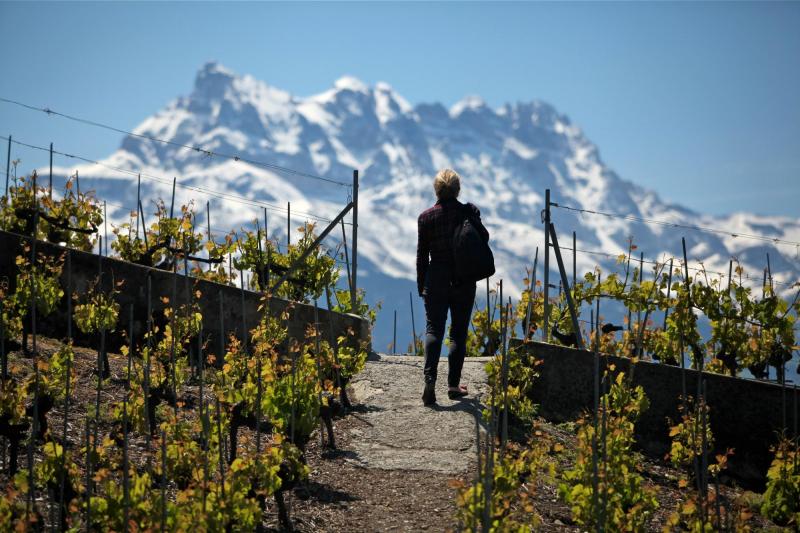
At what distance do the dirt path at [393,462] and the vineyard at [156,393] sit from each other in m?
0.27

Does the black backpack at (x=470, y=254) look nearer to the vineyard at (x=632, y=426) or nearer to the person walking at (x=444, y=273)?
the person walking at (x=444, y=273)

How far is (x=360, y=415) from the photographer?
858cm

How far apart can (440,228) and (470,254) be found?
42cm

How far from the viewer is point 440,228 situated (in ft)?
26.7

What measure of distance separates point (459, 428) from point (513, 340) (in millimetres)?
1608

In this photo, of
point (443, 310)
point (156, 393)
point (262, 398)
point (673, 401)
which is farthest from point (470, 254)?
point (156, 393)

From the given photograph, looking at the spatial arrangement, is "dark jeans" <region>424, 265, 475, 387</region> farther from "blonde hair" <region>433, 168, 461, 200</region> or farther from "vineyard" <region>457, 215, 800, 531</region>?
"blonde hair" <region>433, 168, 461, 200</region>

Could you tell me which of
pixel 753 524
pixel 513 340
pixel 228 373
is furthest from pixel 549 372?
pixel 228 373

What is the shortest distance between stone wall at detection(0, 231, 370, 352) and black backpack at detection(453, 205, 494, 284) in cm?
251

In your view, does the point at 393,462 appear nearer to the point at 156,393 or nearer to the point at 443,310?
the point at 443,310

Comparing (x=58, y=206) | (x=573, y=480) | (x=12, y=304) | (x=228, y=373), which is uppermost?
(x=58, y=206)

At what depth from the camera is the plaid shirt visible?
810 cm

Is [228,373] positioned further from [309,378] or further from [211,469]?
[211,469]

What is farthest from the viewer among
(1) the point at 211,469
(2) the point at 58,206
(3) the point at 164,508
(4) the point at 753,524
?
(2) the point at 58,206
